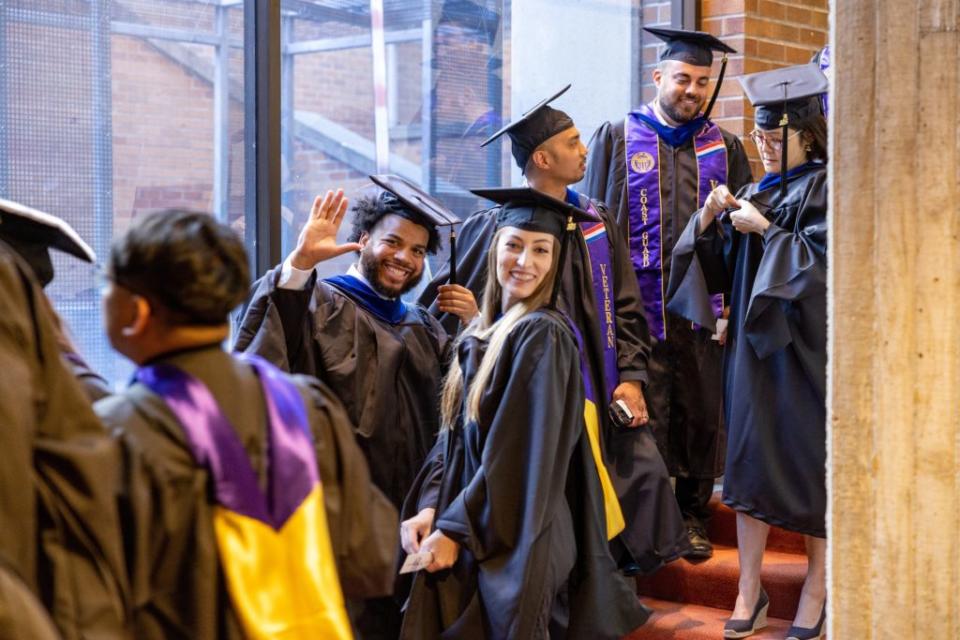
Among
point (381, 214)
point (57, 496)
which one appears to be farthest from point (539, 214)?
point (57, 496)

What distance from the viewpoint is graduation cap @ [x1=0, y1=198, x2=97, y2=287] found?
2363 mm

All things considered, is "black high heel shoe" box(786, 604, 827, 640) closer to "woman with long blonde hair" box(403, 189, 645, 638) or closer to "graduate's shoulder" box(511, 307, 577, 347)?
"woman with long blonde hair" box(403, 189, 645, 638)

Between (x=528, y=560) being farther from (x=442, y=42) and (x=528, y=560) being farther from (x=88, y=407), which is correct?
(x=442, y=42)

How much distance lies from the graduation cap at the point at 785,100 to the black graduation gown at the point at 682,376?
67 cm

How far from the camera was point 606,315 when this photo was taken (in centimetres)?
441

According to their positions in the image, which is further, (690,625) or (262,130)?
(262,130)

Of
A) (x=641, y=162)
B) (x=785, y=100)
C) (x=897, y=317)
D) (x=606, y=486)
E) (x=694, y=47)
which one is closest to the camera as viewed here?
(x=897, y=317)

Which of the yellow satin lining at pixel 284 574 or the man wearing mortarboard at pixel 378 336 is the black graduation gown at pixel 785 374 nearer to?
the man wearing mortarboard at pixel 378 336

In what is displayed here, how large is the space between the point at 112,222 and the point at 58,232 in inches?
74.0

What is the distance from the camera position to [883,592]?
9.34ft

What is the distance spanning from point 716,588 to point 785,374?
3.04 feet

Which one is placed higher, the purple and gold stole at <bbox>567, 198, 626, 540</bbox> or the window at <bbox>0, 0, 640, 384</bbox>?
the window at <bbox>0, 0, 640, 384</bbox>

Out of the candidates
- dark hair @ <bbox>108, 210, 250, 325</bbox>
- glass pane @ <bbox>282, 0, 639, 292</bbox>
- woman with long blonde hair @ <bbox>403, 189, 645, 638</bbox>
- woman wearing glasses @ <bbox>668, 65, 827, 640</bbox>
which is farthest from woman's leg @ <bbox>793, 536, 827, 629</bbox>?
dark hair @ <bbox>108, 210, 250, 325</bbox>

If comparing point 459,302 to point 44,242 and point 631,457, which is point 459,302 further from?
point 44,242
